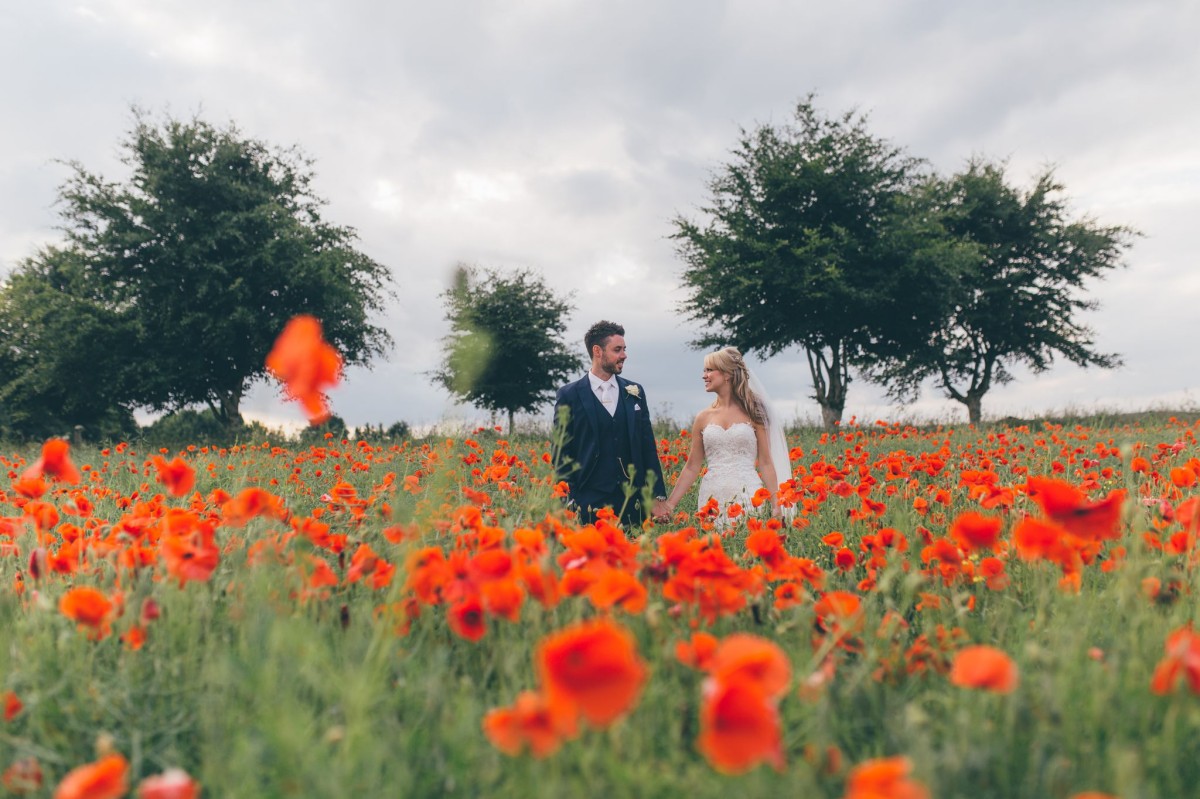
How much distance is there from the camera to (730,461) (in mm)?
6621

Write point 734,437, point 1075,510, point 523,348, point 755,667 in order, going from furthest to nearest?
point 523,348, point 734,437, point 1075,510, point 755,667

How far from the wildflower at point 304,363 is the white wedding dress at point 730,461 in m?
5.16

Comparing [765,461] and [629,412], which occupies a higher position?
[629,412]

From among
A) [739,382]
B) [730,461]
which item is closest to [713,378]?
[739,382]

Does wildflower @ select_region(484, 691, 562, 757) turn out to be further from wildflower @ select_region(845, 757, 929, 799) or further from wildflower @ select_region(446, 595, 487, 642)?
wildflower @ select_region(446, 595, 487, 642)

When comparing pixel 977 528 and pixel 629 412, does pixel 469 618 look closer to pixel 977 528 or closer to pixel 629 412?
pixel 977 528

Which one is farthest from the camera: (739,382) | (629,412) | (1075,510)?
(739,382)

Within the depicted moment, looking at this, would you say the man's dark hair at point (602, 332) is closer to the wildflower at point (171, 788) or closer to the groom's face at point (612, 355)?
the groom's face at point (612, 355)

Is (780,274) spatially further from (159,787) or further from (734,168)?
(159,787)

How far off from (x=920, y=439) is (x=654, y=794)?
469 inches

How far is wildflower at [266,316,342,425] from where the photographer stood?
1.58 metres

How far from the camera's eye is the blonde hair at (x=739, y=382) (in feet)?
22.2

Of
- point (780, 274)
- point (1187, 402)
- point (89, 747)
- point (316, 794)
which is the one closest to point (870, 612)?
point (316, 794)

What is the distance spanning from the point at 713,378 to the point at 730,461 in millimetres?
748
